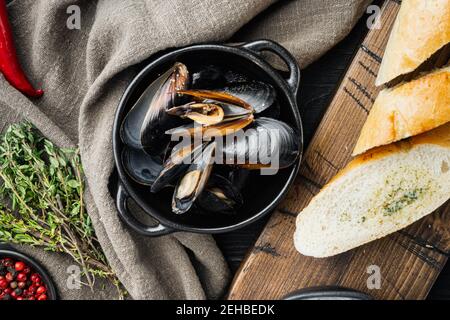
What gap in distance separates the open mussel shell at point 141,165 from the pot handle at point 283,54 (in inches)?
15.9

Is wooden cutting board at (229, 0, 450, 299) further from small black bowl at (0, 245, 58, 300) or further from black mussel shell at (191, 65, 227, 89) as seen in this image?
small black bowl at (0, 245, 58, 300)

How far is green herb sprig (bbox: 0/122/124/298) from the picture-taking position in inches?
69.4

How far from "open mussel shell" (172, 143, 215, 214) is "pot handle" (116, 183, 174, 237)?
89mm

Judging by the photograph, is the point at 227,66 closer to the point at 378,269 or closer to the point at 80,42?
the point at 80,42

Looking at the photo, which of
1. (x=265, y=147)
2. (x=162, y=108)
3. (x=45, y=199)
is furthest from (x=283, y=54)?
(x=45, y=199)

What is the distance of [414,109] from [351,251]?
18.9 inches

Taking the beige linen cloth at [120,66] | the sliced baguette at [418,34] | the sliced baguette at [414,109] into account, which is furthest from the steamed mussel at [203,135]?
the sliced baguette at [418,34]

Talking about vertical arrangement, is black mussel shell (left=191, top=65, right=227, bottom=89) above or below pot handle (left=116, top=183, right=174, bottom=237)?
above

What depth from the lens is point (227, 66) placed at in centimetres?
174

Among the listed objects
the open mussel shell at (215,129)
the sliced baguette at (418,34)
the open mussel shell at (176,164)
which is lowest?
the open mussel shell at (176,164)

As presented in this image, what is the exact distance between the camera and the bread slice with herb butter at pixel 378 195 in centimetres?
169

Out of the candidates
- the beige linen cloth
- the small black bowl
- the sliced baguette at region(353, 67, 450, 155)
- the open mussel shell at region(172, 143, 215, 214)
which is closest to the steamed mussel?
the open mussel shell at region(172, 143, 215, 214)

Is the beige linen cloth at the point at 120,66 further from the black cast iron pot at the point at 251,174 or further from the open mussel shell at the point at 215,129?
the open mussel shell at the point at 215,129

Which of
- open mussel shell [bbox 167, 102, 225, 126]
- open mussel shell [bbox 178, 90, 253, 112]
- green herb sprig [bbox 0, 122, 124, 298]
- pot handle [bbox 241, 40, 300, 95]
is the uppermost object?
pot handle [bbox 241, 40, 300, 95]
